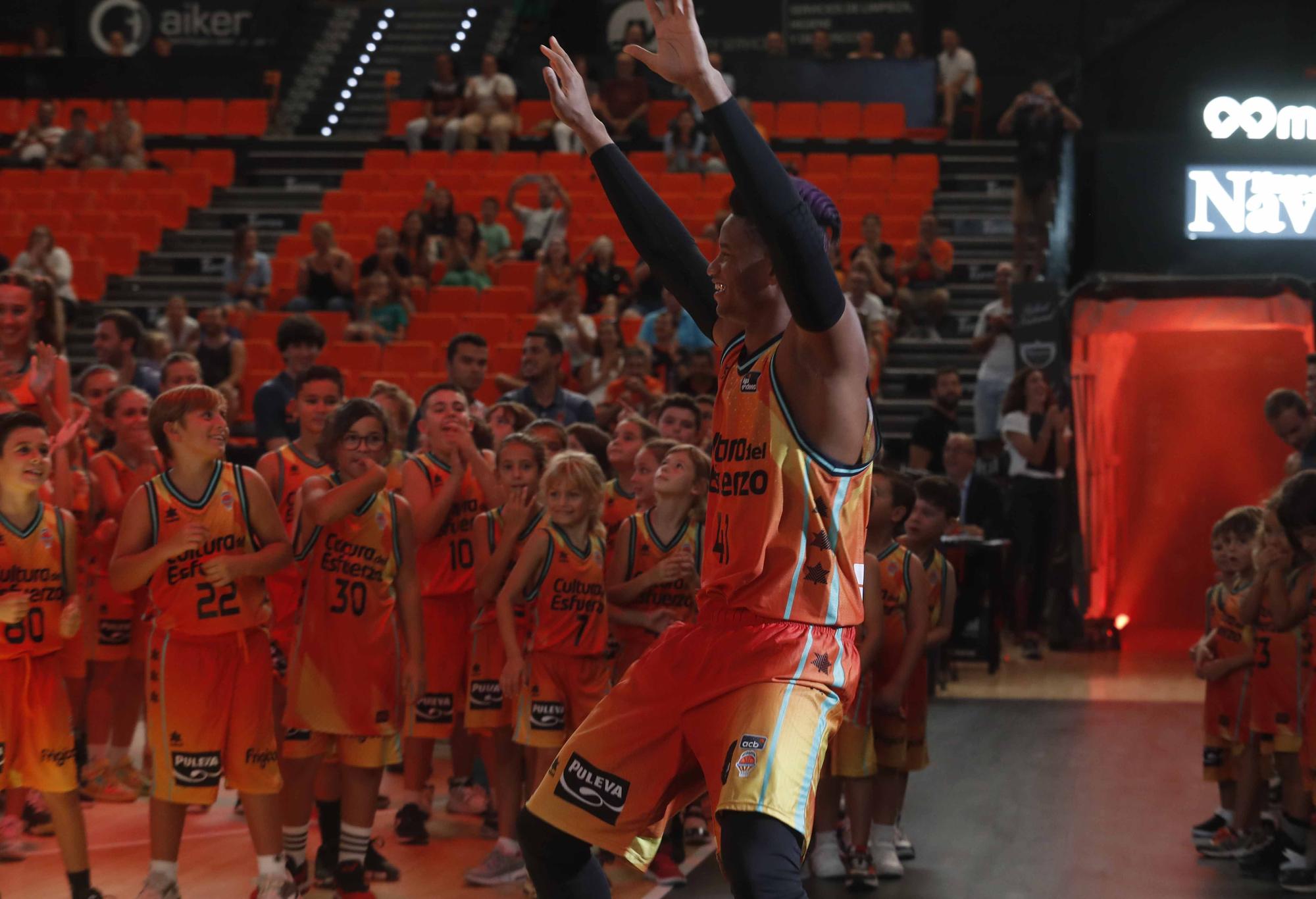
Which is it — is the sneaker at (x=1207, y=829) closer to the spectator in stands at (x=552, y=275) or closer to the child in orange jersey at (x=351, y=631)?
the child in orange jersey at (x=351, y=631)

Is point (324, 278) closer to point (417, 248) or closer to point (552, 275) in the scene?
point (417, 248)

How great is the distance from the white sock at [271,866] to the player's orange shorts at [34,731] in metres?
0.71

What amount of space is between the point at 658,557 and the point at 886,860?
4.67ft

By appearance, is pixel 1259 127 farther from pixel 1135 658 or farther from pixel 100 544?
pixel 100 544

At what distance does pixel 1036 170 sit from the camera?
13.8 metres

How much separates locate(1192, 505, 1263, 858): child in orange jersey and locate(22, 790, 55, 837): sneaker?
462cm

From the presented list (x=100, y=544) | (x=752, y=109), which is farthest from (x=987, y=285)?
(x=100, y=544)

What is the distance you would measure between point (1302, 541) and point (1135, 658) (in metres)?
5.87

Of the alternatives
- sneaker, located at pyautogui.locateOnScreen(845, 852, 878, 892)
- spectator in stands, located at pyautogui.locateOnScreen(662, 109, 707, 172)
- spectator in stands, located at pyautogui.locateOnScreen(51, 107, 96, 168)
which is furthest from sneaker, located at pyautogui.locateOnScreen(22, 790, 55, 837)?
spectator in stands, located at pyautogui.locateOnScreen(51, 107, 96, 168)

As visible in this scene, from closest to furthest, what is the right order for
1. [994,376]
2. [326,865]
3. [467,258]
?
1. [326,865]
2. [994,376]
3. [467,258]

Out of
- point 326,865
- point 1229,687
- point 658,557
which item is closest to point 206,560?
point 326,865

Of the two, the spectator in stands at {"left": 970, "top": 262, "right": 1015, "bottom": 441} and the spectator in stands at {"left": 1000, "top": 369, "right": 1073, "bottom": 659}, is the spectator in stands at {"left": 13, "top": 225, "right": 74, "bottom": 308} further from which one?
the spectator in stands at {"left": 1000, "top": 369, "right": 1073, "bottom": 659}

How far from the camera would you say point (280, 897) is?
516 centimetres

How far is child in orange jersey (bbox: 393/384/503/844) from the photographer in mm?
6449
